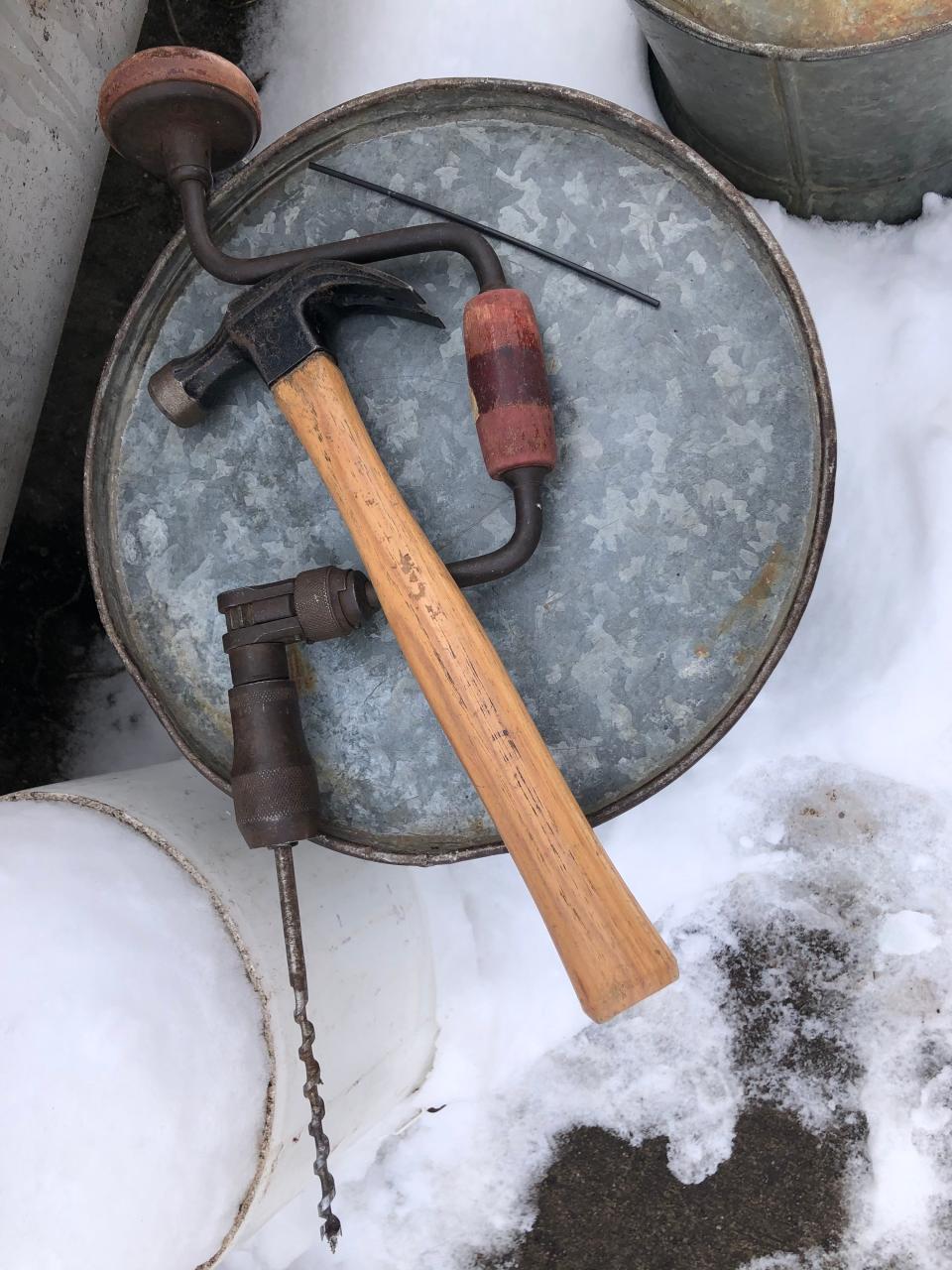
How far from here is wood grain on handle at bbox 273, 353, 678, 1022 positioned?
75 centimetres

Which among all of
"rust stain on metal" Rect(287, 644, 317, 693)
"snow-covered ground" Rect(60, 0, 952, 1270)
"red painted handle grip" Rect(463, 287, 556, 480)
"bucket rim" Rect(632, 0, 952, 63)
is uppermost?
"bucket rim" Rect(632, 0, 952, 63)

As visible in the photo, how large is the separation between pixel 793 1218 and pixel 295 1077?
680 mm

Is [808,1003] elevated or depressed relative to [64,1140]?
depressed

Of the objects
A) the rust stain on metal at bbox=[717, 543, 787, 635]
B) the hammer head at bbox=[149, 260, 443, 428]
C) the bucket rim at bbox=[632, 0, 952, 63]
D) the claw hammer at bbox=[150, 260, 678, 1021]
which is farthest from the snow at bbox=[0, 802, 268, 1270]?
the bucket rim at bbox=[632, 0, 952, 63]

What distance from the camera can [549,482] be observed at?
2.92ft

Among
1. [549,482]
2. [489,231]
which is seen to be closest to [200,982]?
[549,482]

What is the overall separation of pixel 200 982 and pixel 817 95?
0.92m

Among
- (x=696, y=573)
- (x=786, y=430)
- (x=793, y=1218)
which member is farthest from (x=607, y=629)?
(x=793, y=1218)

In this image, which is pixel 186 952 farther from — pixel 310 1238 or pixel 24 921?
pixel 310 1238

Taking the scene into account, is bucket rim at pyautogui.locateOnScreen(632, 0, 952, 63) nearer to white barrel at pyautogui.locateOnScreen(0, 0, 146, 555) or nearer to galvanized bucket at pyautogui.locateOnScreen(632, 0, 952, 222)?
galvanized bucket at pyautogui.locateOnScreen(632, 0, 952, 222)

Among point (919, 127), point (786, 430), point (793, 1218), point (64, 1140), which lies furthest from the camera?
point (793, 1218)

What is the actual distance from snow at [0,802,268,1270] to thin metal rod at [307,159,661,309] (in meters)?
0.60

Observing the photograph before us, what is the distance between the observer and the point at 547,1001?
1.30 meters

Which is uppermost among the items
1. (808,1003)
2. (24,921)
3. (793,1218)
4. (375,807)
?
(24,921)
